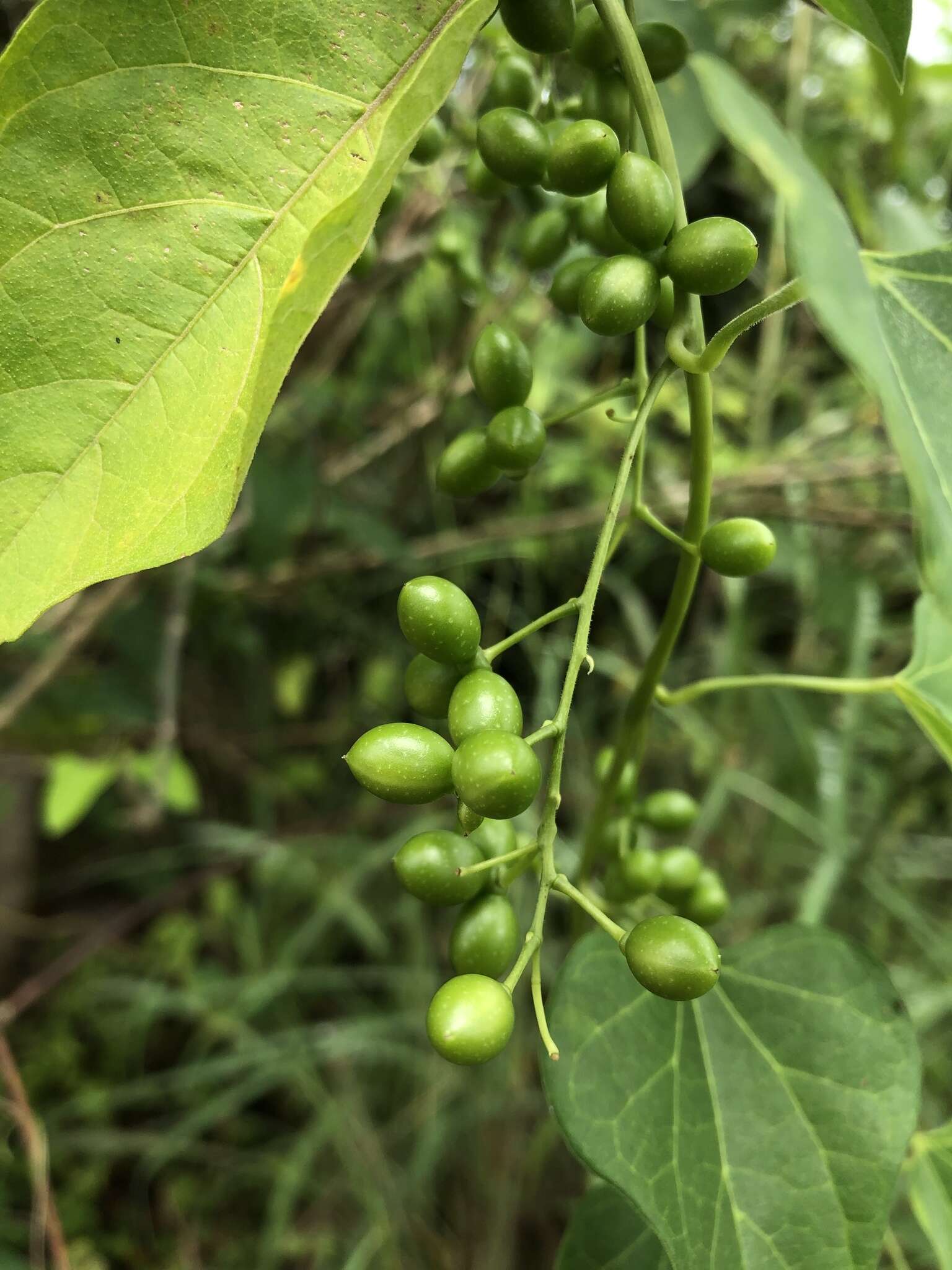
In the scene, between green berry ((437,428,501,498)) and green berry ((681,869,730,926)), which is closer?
green berry ((437,428,501,498))

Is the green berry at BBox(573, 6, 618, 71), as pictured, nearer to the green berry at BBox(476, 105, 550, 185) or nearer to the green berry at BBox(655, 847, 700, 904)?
the green berry at BBox(476, 105, 550, 185)

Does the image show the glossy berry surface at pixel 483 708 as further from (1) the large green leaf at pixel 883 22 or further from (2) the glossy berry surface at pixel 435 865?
(1) the large green leaf at pixel 883 22

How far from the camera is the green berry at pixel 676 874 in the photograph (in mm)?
684

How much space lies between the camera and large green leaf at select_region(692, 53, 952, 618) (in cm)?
33

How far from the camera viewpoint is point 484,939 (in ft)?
1.70

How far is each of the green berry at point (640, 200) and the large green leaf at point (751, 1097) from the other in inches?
17.5

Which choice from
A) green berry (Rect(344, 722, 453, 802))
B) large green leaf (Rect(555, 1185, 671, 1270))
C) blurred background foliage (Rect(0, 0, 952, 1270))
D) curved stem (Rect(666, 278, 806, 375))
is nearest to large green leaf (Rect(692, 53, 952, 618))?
curved stem (Rect(666, 278, 806, 375))

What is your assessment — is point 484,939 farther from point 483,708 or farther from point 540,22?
point 540,22

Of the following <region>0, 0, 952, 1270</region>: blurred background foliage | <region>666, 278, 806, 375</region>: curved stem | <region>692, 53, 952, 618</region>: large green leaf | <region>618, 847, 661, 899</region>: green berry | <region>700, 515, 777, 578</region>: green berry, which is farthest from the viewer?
<region>0, 0, 952, 1270</region>: blurred background foliage

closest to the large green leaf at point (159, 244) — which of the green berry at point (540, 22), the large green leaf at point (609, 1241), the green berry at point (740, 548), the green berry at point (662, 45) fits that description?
the green berry at point (540, 22)

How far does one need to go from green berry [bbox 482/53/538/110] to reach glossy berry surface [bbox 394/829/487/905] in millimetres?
493

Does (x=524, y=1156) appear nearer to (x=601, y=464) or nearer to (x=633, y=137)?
(x=601, y=464)

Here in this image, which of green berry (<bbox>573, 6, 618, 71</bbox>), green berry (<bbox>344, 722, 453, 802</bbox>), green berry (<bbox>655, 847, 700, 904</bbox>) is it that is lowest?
green berry (<bbox>655, 847, 700, 904</bbox>)

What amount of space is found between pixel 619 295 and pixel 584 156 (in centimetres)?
8
